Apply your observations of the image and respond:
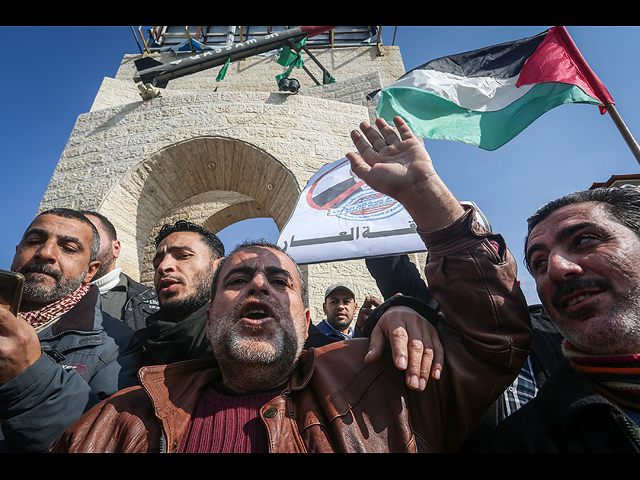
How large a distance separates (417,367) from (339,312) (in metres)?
2.68

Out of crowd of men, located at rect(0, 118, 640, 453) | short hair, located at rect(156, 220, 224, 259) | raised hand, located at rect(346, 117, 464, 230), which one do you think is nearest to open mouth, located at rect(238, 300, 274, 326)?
crowd of men, located at rect(0, 118, 640, 453)

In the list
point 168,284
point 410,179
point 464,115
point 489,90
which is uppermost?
point 489,90

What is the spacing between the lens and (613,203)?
1.32m

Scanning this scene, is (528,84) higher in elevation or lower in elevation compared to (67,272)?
higher

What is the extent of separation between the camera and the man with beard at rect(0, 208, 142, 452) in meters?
1.14

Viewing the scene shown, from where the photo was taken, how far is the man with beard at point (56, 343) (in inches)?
44.7

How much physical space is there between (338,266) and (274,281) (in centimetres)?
304

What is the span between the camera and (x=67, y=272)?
2.02 m

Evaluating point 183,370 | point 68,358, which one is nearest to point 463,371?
point 183,370

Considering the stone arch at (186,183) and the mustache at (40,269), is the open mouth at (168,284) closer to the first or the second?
the mustache at (40,269)

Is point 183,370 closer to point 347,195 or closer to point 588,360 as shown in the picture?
point 588,360

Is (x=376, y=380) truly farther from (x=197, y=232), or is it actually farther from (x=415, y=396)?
(x=197, y=232)

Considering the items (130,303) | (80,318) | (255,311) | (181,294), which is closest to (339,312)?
(181,294)

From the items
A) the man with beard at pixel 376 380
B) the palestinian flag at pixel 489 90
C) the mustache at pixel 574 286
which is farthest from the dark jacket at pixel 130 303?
Result: the palestinian flag at pixel 489 90
